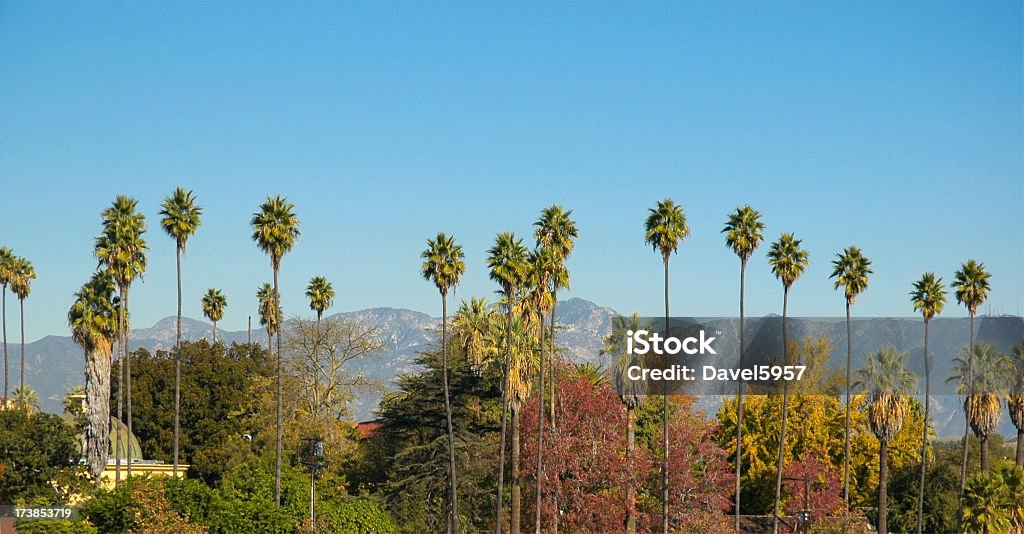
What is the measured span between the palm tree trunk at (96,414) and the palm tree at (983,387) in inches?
2142

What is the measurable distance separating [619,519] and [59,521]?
33.1 metres

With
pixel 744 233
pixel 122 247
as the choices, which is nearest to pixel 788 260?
pixel 744 233

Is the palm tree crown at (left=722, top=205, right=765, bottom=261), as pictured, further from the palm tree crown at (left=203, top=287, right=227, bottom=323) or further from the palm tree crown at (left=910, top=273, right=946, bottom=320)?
A: the palm tree crown at (left=203, top=287, right=227, bottom=323)

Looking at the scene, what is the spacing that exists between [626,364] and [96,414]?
3277cm

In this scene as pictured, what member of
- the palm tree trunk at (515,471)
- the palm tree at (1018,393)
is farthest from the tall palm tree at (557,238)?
the palm tree at (1018,393)

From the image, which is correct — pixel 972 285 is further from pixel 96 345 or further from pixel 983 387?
pixel 96 345

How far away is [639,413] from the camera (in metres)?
88.2

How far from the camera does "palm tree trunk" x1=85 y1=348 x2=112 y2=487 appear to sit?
3071 inches

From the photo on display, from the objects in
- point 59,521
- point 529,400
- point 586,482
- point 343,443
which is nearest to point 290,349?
point 343,443

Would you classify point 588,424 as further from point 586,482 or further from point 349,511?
point 349,511

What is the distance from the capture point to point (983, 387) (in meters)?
85.4

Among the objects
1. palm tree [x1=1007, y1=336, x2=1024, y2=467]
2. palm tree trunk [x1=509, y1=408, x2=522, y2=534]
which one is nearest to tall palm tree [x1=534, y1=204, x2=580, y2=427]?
palm tree trunk [x1=509, y1=408, x2=522, y2=534]

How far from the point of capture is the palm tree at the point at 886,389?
276ft

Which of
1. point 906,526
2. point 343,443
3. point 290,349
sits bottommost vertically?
point 906,526
